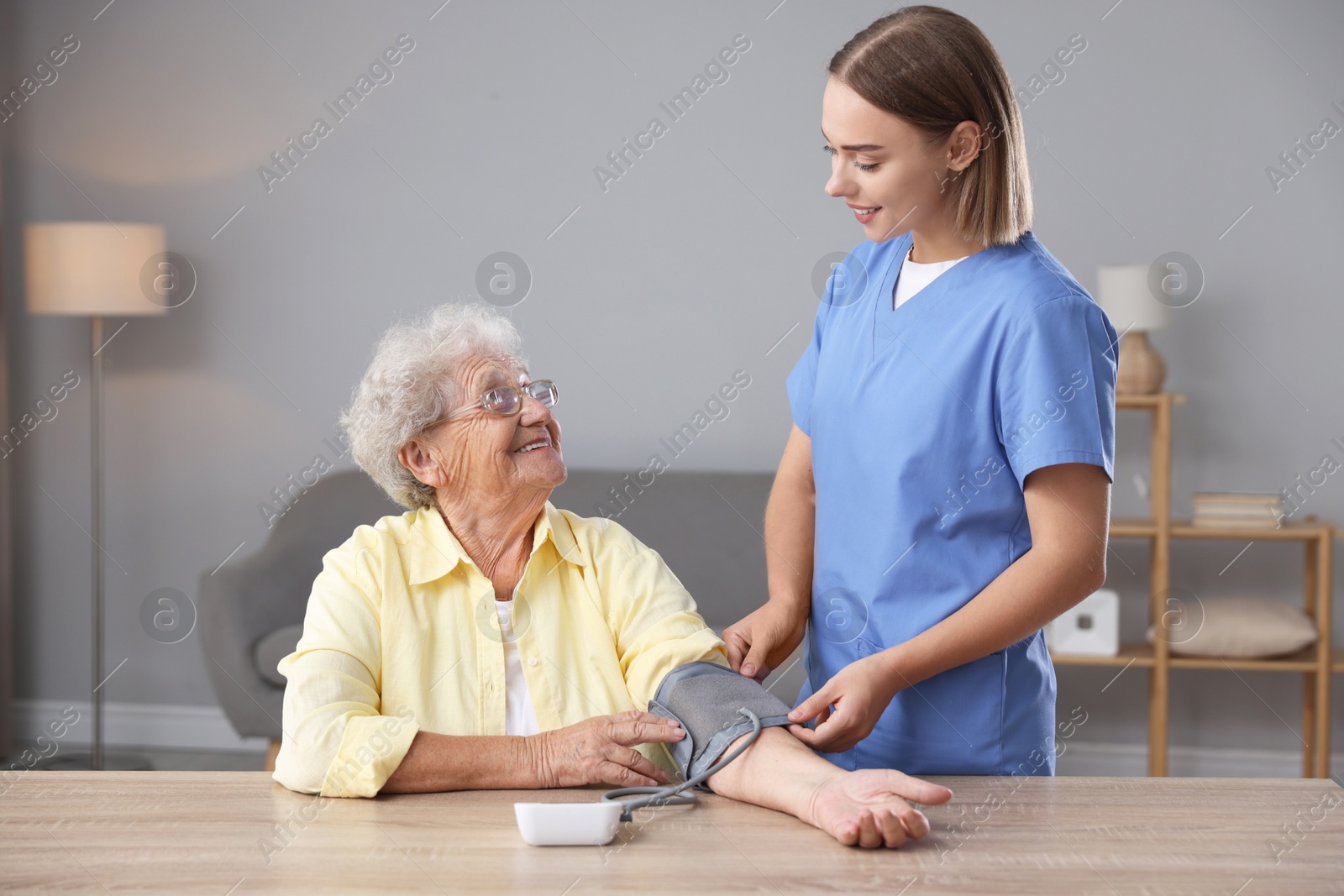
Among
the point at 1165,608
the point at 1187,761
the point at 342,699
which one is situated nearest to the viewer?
the point at 342,699

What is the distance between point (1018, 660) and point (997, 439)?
27 cm

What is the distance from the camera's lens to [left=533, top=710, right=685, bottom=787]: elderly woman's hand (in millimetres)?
1159

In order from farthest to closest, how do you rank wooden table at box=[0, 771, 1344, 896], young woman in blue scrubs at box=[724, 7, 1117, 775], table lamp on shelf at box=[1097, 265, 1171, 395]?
1. table lamp on shelf at box=[1097, 265, 1171, 395]
2. young woman in blue scrubs at box=[724, 7, 1117, 775]
3. wooden table at box=[0, 771, 1344, 896]

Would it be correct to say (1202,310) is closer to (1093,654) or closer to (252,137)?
(1093,654)

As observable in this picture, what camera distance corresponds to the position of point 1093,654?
9.95 feet

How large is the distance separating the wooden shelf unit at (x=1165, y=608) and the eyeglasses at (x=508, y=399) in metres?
1.99

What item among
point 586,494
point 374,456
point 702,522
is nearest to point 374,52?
point 586,494

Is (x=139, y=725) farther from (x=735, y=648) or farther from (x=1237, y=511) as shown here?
(x=1237, y=511)

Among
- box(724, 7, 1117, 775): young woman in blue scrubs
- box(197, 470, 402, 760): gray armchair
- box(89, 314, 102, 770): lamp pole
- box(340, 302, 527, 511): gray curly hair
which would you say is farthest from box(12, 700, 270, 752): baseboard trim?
box(724, 7, 1117, 775): young woman in blue scrubs

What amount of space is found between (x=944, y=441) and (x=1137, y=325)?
204 cm

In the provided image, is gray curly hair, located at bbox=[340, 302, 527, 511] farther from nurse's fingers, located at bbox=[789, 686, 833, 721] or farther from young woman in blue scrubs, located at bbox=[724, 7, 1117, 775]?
nurse's fingers, located at bbox=[789, 686, 833, 721]

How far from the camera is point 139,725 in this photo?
11.8 feet

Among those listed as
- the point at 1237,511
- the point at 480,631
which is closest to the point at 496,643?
the point at 480,631

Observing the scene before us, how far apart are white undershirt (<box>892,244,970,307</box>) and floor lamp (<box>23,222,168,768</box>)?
2647mm
